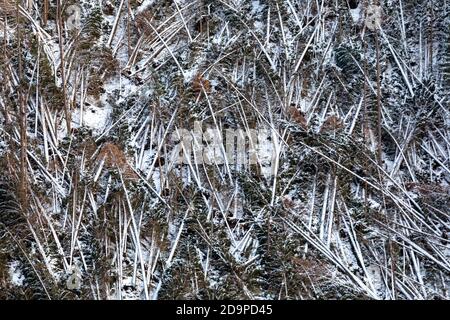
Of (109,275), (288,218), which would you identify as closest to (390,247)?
(288,218)

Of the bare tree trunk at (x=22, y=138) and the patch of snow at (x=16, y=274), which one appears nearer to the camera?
the patch of snow at (x=16, y=274)

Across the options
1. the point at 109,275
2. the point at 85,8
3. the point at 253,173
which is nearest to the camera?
the point at 109,275

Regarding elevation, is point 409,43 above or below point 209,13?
below

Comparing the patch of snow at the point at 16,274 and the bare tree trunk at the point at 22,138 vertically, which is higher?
the bare tree trunk at the point at 22,138

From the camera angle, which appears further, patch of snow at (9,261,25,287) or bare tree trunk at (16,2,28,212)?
bare tree trunk at (16,2,28,212)

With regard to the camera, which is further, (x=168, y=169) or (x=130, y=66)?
(x=130, y=66)

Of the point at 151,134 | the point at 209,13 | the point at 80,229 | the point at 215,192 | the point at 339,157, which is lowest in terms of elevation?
the point at 80,229

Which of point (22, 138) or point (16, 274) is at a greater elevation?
point (22, 138)

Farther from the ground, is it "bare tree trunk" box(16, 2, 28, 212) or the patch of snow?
"bare tree trunk" box(16, 2, 28, 212)

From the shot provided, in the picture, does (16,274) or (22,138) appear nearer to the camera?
(16,274)

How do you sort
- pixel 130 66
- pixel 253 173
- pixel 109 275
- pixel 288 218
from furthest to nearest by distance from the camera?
pixel 130 66
pixel 253 173
pixel 288 218
pixel 109 275

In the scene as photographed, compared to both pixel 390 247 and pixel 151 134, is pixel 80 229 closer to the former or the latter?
pixel 151 134
